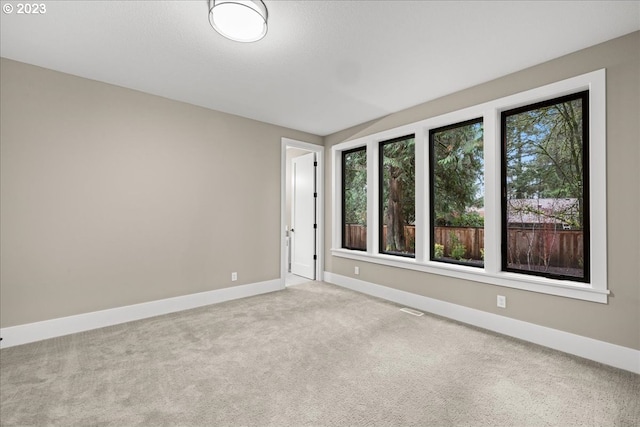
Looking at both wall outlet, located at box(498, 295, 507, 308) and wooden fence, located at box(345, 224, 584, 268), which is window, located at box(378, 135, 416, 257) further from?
wall outlet, located at box(498, 295, 507, 308)

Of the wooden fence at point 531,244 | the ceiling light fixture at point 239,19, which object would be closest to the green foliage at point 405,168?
the wooden fence at point 531,244

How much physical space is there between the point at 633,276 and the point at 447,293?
157 centimetres

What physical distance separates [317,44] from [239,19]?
25.9 inches

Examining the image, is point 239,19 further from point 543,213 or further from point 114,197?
point 543,213

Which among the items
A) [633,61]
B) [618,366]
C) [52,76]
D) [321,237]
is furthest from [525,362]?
[52,76]

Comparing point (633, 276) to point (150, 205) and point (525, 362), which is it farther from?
point (150, 205)

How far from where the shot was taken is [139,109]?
3.37 metres

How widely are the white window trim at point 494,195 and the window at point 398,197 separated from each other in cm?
13

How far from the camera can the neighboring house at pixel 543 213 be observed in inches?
107

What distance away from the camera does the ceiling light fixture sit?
191 cm

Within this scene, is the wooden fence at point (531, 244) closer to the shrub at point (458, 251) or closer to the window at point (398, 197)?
the shrub at point (458, 251)

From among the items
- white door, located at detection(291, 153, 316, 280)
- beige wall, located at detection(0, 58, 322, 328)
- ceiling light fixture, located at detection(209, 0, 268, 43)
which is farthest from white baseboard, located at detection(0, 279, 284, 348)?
ceiling light fixture, located at detection(209, 0, 268, 43)

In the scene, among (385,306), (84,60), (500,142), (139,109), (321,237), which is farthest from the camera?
(321,237)

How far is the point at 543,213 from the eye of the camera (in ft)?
9.43
